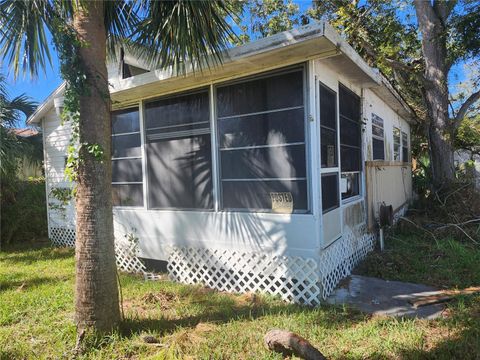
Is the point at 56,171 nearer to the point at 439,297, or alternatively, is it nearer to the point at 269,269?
the point at 269,269

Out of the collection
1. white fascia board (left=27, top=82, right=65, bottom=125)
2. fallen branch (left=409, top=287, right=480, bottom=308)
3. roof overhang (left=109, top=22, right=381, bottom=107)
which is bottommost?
fallen branch (left=409, top=287, right=480, bottom=308)

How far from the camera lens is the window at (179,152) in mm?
5505

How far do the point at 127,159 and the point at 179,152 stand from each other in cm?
143

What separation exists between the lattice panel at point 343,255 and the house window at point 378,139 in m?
2.07

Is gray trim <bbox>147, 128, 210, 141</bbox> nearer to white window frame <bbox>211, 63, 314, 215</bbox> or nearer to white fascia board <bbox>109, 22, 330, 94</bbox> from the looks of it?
white window frame <bbox>211, 63, 314, 215</bbox>

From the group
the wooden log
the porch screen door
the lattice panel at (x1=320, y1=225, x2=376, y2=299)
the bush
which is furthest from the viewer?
the bush

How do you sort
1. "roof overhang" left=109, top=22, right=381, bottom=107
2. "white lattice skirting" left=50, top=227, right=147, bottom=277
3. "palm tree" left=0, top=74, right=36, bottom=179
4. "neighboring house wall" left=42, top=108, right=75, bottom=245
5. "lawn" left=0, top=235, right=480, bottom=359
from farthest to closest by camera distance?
"neighboring house wall" left=42, top=108, right=75, bottom=245 < "palm tree" left=0, top=74, right=36, bottom=179 < "white lattice skirting" left=50, top=227, right=147, bottom=277 < "roof overhang" left=109, top=22, right=381, bottom=107 < "lawn" left=0, top=235, right=480, bottom=359

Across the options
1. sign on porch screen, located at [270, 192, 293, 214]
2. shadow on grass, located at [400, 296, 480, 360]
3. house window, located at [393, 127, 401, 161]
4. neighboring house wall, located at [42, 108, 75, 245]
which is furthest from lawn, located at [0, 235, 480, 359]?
house window, located at [393, 127, 401, 161]

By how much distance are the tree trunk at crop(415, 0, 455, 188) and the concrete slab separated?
5925mm

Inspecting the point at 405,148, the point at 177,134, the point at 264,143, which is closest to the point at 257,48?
the point at 264,143

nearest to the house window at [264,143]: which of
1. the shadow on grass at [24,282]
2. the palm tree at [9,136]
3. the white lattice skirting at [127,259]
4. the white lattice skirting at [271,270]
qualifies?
the white lattice skirting at [271,270]

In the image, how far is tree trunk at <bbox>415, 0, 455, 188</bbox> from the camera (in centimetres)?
956

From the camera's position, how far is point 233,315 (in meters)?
4.11

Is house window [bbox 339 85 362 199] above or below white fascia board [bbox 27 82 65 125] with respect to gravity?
below
